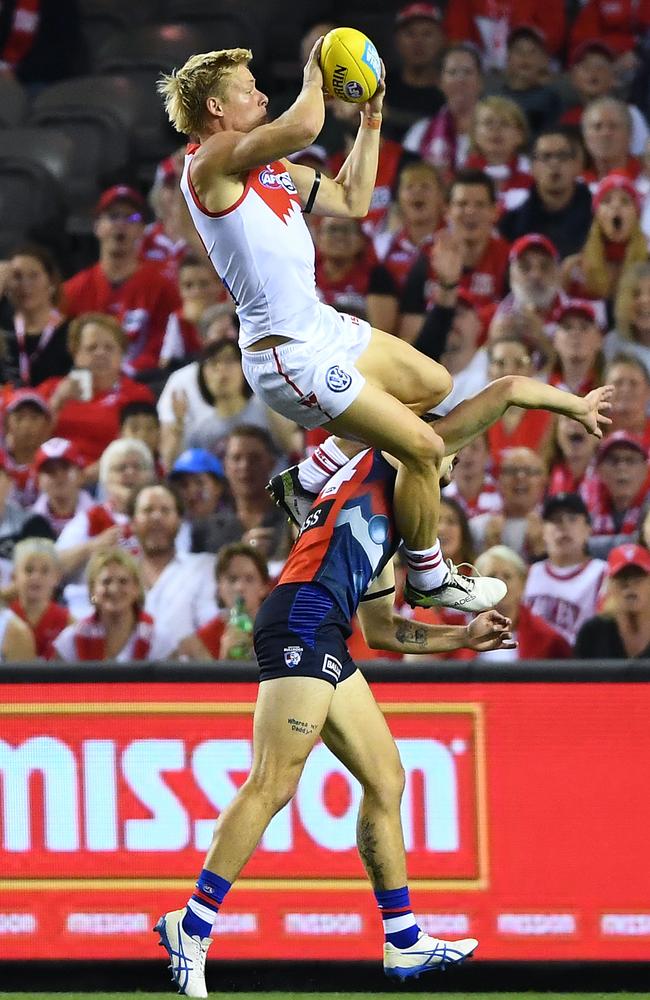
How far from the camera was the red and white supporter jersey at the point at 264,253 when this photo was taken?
567cm

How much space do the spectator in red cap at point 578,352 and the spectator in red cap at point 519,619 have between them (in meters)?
1.55

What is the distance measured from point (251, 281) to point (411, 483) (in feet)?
2.56

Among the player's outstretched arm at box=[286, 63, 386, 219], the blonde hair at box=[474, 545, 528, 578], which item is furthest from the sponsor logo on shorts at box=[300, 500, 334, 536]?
the blonde hair at box=[474, 545, 528, 578]

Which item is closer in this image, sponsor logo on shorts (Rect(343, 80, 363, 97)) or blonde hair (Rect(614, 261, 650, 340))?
sponsor logo on shorts (Rect(343, 80, 363, 97))

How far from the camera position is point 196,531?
9539mm

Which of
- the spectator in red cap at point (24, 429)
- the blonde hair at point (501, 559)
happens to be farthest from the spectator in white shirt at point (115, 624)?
the spectator in red cap at point (24, 429)

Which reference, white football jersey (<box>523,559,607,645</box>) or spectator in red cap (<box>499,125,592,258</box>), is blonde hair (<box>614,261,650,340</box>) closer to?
spectator in red cap (<box>499,125,592,258</box>)

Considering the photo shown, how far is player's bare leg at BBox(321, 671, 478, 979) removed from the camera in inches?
237

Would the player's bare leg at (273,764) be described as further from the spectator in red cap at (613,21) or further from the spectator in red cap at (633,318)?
the spectator in red cap at (613,21)

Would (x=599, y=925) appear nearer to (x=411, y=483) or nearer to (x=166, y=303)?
(x=411, y=483)

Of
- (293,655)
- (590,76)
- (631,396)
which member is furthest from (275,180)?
(590,76)

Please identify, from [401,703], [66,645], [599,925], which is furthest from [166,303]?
[599,925]

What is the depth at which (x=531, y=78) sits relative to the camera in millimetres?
12070

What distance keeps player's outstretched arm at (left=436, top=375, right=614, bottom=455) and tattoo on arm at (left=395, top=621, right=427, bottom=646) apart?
0.59m
